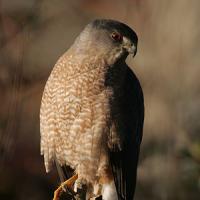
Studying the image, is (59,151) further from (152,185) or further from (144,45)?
(144,45)

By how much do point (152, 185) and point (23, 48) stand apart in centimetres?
386

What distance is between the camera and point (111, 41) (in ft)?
22.9

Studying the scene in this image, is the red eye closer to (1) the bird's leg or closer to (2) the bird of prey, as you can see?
(2) the bird of prey

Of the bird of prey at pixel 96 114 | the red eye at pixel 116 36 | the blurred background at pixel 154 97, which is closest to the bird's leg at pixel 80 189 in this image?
the bird of prey at pixel 96 114

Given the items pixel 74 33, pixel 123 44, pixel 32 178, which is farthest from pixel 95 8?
pixel 123 44

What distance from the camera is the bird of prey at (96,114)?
6.73 m

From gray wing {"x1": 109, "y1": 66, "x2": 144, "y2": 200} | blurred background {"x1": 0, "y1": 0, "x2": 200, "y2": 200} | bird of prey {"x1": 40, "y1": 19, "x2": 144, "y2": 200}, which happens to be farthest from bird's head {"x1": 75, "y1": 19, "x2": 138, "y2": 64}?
blurred background {"x1": 0, "y1": 0, "x2": 200, "y2": 200}

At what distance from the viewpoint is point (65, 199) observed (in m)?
6.91

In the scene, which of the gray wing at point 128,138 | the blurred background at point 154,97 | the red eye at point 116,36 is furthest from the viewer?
the blurred background at point 154,97

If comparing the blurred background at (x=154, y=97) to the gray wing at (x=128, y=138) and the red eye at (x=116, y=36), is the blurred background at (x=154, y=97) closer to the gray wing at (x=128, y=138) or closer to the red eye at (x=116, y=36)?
the red eye at (x=116, y=36)

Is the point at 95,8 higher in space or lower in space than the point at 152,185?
higher

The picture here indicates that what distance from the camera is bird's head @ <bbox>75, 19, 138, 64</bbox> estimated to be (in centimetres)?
690

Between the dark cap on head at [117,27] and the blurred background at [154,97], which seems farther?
the blurred background at [154,97]

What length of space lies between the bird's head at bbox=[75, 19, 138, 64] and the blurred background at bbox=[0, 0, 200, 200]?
82 centimetres
